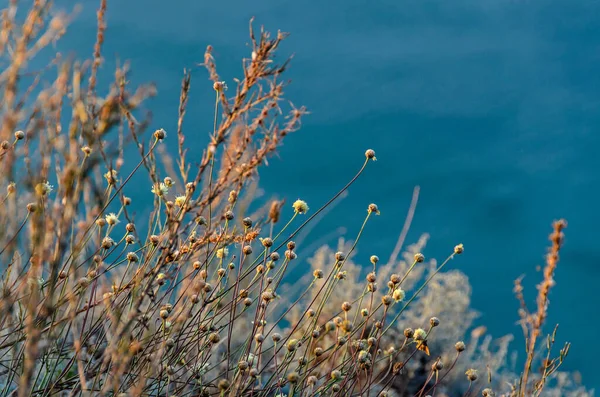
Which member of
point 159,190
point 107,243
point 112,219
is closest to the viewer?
point 159,190

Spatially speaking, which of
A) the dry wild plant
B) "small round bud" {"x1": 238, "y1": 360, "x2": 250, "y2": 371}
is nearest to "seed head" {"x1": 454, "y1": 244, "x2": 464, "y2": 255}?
the dry wild plant

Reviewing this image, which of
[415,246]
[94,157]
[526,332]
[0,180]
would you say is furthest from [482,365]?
[94,157]

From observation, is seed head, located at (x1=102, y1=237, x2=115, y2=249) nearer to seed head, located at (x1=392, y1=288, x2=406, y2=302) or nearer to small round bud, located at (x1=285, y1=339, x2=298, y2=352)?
small round bud, located at (x1=285, y1=339, x2=298, y2=352)

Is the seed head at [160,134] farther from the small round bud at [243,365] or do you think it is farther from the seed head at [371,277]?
the seed head at [371,277]

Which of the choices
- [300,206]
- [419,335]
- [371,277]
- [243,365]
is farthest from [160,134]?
[419,335]

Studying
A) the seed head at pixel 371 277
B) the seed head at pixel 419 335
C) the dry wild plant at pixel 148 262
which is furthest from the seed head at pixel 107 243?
the seed head at pixel 419 335

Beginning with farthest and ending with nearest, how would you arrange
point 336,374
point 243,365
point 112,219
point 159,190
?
point 112,219 → point 336,374 → point 243,365 → point 159,190

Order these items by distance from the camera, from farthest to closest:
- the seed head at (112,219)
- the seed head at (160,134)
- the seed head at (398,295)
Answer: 1. the seed head at (112,219)
2. the seed head at (398,295)
3. the seed head at (160,134)

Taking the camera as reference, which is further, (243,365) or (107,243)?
(107,243)

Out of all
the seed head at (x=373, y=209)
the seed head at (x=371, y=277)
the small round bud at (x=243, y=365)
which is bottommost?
the small round bud at (x=243, y=365)

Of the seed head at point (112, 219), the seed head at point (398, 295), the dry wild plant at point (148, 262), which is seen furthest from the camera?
the seed head at point (112, 219)

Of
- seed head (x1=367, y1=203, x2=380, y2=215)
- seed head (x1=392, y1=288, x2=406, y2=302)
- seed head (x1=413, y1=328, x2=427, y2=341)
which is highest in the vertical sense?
seed head (x1=367, y1=203, x2=380, y2=215)

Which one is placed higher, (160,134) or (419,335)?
(419,335)

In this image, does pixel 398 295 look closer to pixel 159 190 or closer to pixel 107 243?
pixel 107 243
